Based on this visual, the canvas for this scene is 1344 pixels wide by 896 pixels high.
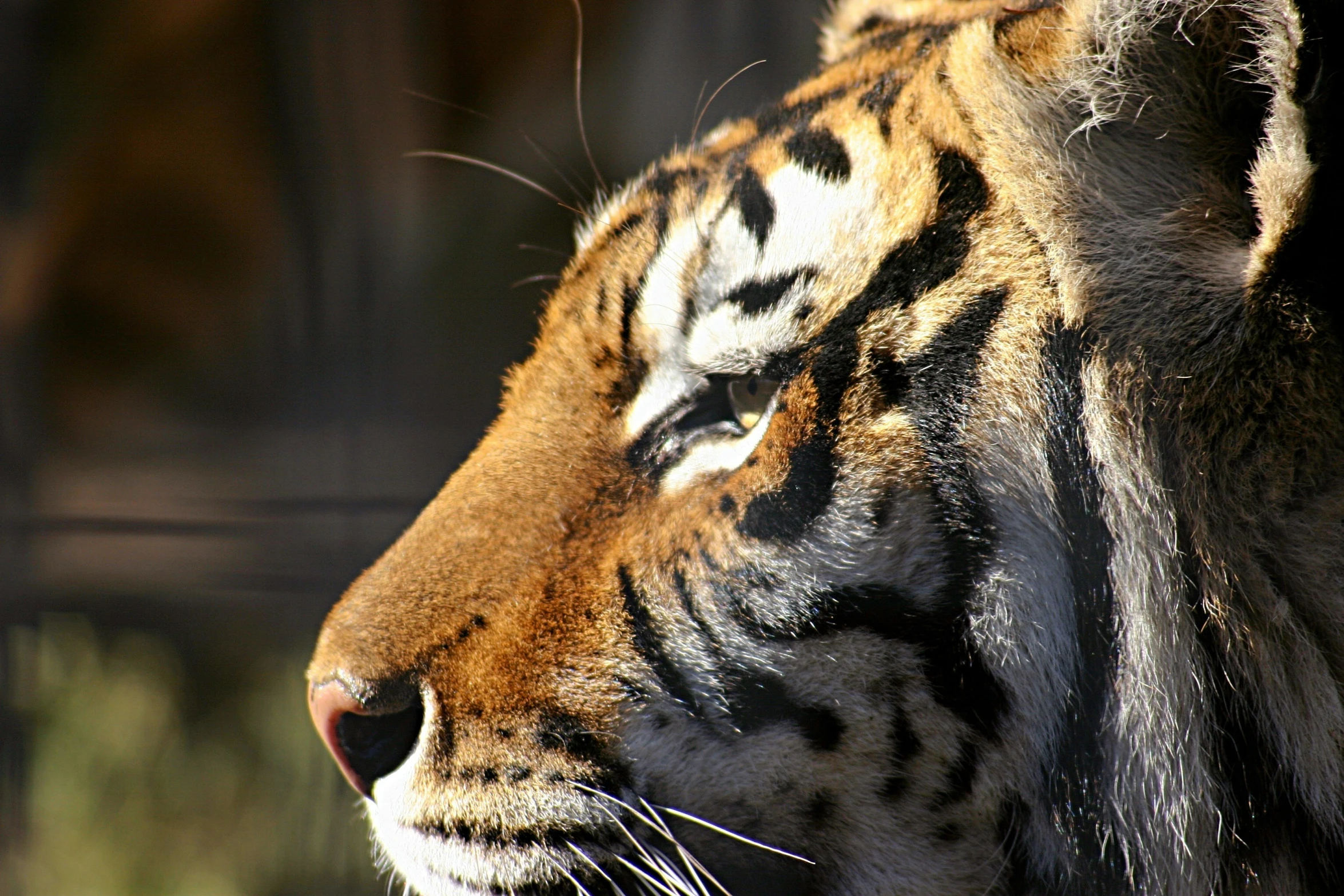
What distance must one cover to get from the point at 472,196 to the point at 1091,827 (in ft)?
2.30

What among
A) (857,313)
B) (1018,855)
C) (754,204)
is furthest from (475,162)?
(1018,855)

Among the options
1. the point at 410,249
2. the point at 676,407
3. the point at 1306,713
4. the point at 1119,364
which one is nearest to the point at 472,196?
the point at 410,249

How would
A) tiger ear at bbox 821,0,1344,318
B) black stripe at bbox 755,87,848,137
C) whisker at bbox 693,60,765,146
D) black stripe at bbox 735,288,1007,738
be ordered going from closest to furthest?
tiger ear at bbox 821,0,1344,318
black stripe at bbox 735,288,1007,738
black stripe at bbox 755,87,848,137
whisker at bbox 693,60,765,146

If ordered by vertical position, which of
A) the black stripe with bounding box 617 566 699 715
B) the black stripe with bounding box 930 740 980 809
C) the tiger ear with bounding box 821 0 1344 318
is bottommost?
the black stripe with bounding box 930 740 980 809

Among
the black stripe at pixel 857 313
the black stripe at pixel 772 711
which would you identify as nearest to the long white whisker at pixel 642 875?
the black stripe at pixel 772 711

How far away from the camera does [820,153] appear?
0.60 m

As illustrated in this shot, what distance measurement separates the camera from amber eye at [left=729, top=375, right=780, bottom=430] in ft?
1.89

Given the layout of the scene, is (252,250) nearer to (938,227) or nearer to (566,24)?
(566,24)

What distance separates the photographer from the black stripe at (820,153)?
58cm

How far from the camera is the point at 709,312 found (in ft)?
1.93

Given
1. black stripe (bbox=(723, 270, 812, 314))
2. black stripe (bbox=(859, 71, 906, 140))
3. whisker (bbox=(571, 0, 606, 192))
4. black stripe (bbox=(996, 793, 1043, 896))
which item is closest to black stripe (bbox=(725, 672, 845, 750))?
black stripe (bbox=(996, 793, 1043, 896))

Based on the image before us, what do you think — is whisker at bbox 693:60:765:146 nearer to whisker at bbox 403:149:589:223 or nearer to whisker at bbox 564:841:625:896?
whisker at bbox 403:149:589:223

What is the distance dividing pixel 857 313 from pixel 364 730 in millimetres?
392

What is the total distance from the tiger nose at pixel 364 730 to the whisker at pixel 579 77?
431 millimetres
